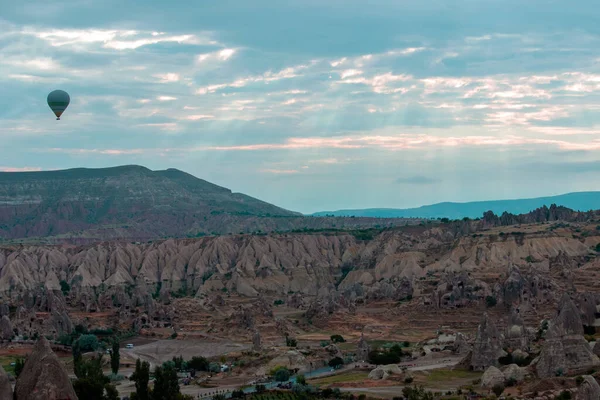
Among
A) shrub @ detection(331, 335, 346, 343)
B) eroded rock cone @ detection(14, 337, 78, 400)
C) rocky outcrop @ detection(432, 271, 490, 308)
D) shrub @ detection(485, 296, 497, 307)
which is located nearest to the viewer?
eroded rock cone @ detection(14, 337, 78, 400)

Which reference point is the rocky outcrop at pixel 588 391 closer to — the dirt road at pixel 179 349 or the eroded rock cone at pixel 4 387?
the eroded rock cone at pixel 4 387

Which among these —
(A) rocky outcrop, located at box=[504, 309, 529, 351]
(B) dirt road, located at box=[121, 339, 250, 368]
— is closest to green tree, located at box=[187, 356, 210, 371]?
(B) dirt road, located at box=[121, 339, 250, 368]

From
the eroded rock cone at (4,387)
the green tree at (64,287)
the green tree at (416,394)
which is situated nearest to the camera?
the eroded rock cone at (4,387)

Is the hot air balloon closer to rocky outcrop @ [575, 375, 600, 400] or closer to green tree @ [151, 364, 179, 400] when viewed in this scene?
green tree @ [151, 364, 179, 400]

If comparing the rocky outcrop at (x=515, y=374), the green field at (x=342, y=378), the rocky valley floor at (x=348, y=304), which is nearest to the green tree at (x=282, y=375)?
the green field at (x=342, y=378)

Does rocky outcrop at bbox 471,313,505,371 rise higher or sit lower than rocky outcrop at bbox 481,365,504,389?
higher
